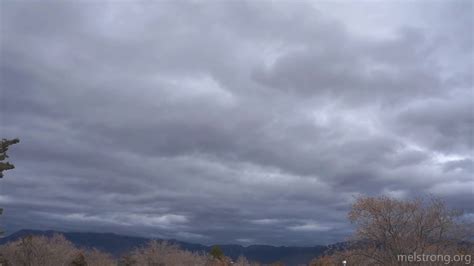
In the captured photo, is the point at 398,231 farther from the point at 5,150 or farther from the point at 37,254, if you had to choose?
the point at 37,254

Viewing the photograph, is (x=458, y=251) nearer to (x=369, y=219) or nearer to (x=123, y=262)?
(x=369, y=219)

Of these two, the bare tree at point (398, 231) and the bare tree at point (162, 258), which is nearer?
the bare tree at point (398, 231)

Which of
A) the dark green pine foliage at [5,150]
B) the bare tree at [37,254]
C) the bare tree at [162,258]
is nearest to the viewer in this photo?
the dark green pine foliage at [5,150]

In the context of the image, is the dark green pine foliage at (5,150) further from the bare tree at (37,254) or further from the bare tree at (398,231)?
the bare tree at (37,254)

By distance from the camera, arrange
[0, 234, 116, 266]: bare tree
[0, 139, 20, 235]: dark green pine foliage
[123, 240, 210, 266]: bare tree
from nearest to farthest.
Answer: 1. [0, 139, 20, 235]: dark green pine foliage
2. [0, 234, 116, 266]: bare tree
3. [123, 240, 210, 266]: bare tree

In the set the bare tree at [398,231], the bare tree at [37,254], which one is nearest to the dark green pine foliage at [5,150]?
the bare tree at [398,231]

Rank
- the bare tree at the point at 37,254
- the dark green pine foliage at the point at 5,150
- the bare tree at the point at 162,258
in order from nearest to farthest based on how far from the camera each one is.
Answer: the dark green pine foliage at the point at 5,150 → the bare tree at the point at 37,254 → the bare tree at the point at 162,258

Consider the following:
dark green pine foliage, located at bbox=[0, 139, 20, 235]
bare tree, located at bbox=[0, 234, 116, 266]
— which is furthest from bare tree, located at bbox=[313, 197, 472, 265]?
bare tree, located at bbox=[0, 234, 116, 266]

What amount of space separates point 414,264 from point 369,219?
22.0 ft

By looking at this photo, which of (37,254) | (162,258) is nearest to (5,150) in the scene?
(37,254)

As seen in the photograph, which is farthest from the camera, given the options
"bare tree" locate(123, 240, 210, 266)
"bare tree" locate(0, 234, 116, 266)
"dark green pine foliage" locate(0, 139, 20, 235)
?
"bare tree" locate(123, 240, 210, 266)

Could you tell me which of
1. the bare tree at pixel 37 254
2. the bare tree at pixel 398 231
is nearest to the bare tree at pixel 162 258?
the bare tree at pixel 37 254

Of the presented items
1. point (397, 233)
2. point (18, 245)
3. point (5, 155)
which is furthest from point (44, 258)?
point (397, 233)

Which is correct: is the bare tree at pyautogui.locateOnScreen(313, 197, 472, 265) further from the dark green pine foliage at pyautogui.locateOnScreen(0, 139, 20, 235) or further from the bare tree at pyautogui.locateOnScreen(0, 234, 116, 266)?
the bare tree at pyautogui.locateOnScreen(0, 234, 116, 266)
